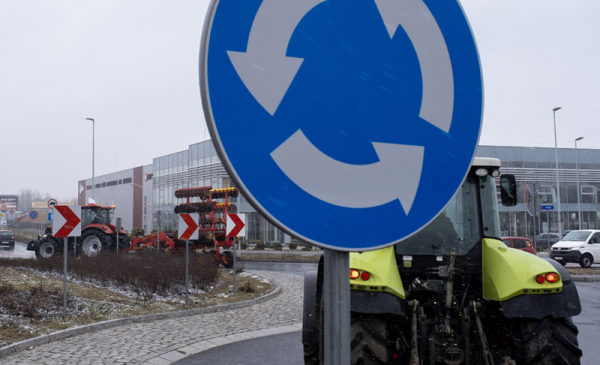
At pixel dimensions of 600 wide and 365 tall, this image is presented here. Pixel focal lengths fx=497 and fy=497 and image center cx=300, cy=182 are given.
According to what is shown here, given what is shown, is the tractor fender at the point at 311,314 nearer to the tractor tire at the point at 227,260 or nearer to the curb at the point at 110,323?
the curb at the point at 110,323

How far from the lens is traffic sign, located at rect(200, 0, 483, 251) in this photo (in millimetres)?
1163

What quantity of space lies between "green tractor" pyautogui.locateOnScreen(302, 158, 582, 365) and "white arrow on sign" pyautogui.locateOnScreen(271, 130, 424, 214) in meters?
2.74

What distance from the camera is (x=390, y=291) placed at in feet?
14.4

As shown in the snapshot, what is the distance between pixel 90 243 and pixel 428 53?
80.8 ft

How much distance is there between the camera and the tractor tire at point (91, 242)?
23.3 m

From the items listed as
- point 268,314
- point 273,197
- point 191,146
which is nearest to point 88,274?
point 268,314

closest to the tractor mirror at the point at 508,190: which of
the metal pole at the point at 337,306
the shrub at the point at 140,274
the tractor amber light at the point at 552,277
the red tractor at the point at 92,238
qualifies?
the tractor amber light at the point at 552,277

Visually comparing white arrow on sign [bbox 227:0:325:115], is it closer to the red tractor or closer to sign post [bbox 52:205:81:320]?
sign post [bbox 52:205:81:320]

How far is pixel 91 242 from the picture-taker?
23516mm

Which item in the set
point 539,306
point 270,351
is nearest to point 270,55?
point 539,306

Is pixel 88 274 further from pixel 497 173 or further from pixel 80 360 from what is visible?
pixel 497 173

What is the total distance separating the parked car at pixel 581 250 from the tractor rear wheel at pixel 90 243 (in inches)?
864

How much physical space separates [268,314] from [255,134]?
9565 millimetres

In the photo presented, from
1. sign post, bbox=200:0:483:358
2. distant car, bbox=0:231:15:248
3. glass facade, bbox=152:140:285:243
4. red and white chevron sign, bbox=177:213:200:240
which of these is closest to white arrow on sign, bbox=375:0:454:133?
sign post, bbox=200:0:483:358
